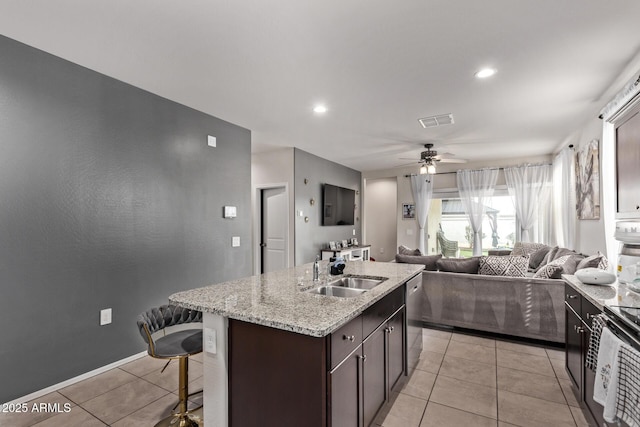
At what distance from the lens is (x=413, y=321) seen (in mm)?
2742

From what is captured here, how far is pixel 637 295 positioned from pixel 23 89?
443cm

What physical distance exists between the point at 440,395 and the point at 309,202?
4076mm

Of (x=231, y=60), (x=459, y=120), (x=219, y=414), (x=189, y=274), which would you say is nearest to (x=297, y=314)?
(x=219, y=414)

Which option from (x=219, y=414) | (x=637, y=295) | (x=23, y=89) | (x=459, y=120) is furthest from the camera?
(x=459, y=120)

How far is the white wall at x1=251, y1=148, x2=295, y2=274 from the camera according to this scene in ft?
18.2

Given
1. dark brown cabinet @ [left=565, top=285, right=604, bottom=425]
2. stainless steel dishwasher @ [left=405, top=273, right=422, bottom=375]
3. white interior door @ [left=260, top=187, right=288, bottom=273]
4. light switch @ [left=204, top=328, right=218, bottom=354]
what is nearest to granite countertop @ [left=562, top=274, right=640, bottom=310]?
dark brown cabinet @ [left=565, top=285, right=604, bottom=425]

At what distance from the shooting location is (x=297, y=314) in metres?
1.50

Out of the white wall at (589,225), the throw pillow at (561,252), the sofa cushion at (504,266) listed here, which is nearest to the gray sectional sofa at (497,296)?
the sofa cushion at (504,266)

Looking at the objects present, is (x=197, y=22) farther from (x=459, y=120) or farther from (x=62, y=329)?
(x=459, y=120)

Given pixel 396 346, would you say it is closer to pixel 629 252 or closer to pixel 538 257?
pixel 629 252

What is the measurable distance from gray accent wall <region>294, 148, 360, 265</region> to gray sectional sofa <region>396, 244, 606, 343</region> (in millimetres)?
2253

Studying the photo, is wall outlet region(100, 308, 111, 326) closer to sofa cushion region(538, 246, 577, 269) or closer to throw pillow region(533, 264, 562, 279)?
throw pillow region(533, 264, 562, 279)

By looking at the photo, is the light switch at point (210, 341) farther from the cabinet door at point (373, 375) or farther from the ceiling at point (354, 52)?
the ceiling at point (354, 52)

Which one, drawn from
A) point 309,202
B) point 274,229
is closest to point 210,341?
point 274,229
